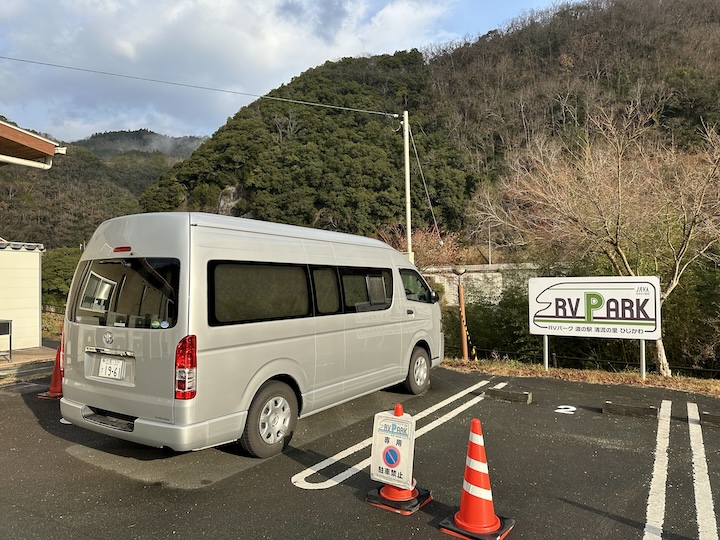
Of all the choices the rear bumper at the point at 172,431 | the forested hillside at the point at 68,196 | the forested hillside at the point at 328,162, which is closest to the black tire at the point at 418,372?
the rear bumper at the point at 172,431

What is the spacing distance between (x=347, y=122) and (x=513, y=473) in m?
52.7

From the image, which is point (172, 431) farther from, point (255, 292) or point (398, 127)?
point (398, 127)

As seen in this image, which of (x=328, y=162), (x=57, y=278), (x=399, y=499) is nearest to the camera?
(x=399, y=499)

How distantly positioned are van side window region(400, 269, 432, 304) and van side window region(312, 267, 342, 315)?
1578 mm

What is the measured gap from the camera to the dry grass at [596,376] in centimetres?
700

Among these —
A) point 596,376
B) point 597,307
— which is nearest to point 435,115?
point 597,307

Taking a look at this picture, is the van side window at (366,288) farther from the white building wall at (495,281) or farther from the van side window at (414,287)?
the white building wall at (495,281)

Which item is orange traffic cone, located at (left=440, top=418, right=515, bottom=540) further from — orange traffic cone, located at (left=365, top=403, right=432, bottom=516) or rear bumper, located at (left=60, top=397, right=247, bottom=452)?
rear bumper, located at (left=60, top=397, right=247, bottom=452)

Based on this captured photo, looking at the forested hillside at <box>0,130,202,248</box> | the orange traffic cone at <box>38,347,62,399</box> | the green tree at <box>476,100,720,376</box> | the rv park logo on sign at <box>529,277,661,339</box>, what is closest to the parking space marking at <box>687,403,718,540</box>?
the rv park logo on sign at <box>529,277,661,339</box>

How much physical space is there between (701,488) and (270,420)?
357 centimetres

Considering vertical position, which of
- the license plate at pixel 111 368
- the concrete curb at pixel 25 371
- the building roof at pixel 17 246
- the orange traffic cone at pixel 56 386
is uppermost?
the building roof at pixel 17 246

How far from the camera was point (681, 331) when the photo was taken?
908 centimetres

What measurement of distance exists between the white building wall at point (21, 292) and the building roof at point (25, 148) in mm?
3617

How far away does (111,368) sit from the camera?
4.07 metres
